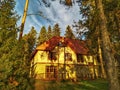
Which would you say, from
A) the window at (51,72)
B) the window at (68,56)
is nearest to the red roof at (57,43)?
the window at (68,56)

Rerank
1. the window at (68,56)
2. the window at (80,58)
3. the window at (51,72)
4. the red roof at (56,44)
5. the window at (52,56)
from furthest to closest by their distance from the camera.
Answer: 1. the window at (80,58)
2. the window at (68,56)
3. the window at (52,56)
4. the red roof at (56,44)
5. the window at (51,72)

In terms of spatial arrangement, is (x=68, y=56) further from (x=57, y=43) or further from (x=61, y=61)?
(x=57, y=43)

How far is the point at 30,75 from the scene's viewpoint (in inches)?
482

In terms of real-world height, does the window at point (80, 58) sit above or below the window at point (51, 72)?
above

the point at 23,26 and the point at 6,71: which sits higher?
the point at 23,26

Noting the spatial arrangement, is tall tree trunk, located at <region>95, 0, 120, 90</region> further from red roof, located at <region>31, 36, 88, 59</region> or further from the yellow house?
red roof, located at <region>31, 36, 88, 59</region>

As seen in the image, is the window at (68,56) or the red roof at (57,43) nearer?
the red roof at (57,43)

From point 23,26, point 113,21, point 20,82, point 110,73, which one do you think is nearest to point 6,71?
point 20,82

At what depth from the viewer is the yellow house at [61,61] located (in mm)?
45169

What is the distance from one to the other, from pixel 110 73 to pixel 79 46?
1505 inches

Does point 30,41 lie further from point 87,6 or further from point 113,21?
point 113,21

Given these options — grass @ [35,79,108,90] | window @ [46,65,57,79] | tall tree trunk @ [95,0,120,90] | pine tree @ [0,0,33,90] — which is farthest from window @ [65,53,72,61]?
pine tree @ [0,0,33,90]

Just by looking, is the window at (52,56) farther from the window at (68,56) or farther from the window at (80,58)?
the window at (80,58)

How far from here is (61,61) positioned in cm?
4678
